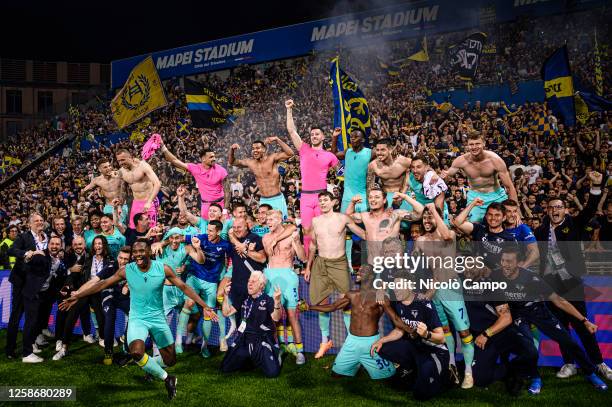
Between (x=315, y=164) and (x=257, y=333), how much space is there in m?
2.82

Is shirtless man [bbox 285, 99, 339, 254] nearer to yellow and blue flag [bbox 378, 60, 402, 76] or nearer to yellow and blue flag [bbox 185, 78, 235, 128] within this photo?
yellow and blue flag [bbox 185, 78, 235, 128]

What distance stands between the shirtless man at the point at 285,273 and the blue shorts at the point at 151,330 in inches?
60.7

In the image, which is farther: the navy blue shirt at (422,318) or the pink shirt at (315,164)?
the pink shirt at (315,164)

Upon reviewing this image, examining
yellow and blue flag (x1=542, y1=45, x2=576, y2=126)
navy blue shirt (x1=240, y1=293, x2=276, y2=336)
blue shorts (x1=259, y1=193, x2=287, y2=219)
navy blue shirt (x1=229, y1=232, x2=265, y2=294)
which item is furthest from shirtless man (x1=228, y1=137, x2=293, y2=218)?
yellow and blue flag (x1=542, y1=45, x2=576, y2=126)

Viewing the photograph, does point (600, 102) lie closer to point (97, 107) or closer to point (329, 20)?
point (329, 20)

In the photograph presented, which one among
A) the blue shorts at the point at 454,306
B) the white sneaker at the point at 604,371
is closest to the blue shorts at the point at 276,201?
the blue shorts at the point at 454,306

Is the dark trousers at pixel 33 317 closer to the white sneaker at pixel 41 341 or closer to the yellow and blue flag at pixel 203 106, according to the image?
the white sneaker at pixel 41 341

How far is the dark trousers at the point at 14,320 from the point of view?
892 cm

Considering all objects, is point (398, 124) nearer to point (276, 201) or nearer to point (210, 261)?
point (276, 201)

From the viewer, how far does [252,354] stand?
7.70m

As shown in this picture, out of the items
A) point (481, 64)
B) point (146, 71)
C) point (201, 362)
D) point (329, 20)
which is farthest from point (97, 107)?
point (201, 362)

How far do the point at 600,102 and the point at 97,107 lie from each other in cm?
2792

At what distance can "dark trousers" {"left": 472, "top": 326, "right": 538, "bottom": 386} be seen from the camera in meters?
6.61

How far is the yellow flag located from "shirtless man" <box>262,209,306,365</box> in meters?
7.86
